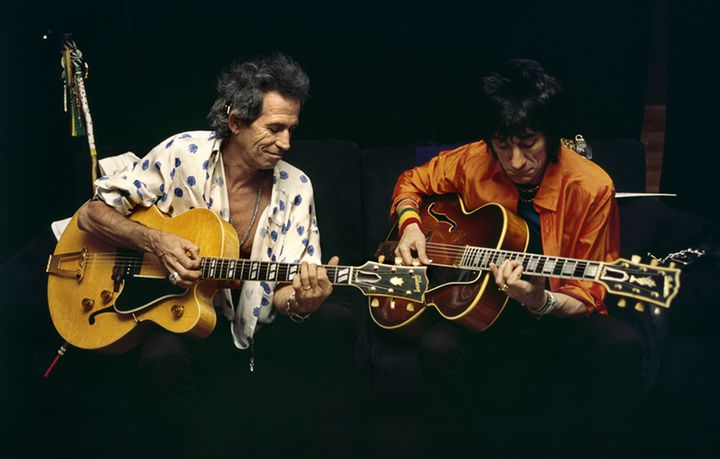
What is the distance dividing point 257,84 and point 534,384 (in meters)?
1.23

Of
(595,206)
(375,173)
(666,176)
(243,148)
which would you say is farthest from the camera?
(375,173)

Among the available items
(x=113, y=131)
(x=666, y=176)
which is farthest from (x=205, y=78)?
(x=666, y=176)

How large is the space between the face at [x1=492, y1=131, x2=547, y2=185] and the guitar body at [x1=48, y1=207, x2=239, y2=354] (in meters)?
0.83

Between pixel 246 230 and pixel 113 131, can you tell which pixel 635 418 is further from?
pixel 113 131

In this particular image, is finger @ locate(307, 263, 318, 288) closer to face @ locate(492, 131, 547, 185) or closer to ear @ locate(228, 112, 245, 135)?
ear @ locate(228, 112, 245, 135)

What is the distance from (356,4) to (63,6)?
39.9 inches

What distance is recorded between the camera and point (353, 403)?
2650 mm

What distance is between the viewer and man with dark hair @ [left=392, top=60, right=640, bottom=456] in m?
2.30

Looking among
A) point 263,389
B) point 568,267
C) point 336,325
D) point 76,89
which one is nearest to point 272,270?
point 336,325

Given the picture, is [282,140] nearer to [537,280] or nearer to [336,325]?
[336,325]

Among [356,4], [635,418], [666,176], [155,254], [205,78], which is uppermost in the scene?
[356,4]

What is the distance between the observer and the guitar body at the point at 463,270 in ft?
7.72

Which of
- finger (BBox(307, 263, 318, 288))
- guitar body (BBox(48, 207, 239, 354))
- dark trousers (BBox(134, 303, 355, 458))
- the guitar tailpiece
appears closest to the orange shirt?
finger (BBox(307, 263, 318, 288))

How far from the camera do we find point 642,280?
6.95 ft
